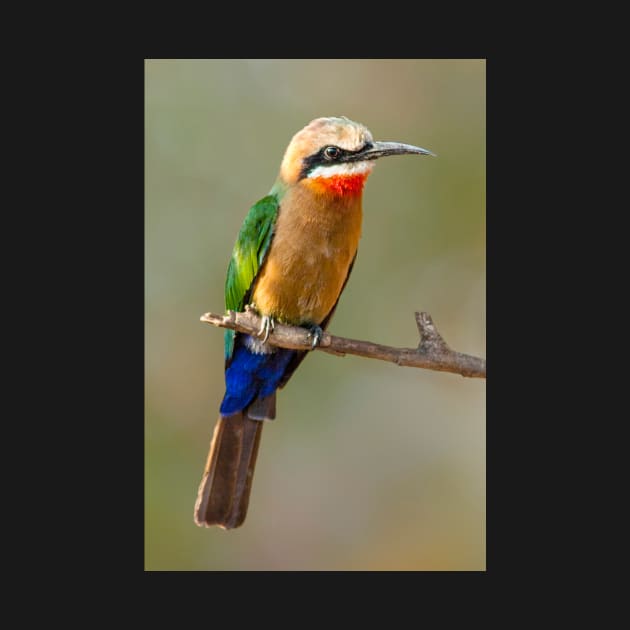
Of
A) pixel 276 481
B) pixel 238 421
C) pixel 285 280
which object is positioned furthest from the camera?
pixel 276 481

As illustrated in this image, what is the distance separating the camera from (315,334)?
3277 millimetres

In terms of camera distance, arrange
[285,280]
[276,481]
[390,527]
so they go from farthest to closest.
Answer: [276,481]
[390,527]
[285,280]

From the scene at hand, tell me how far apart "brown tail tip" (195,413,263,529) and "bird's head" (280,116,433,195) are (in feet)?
3.45

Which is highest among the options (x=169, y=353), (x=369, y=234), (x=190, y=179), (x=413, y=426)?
(x=190, y=179)

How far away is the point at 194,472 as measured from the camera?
4277 millimetres

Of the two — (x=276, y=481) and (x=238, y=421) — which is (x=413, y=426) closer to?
(x=276, y=481)

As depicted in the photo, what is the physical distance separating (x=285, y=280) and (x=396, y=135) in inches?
55.7

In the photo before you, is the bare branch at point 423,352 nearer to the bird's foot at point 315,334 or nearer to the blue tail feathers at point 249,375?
the bird's foot at point 315,334

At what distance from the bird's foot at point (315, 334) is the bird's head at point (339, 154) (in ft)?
1.70

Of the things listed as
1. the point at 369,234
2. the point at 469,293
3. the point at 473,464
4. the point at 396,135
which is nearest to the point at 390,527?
the point at 473,464

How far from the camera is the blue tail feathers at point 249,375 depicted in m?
3.48

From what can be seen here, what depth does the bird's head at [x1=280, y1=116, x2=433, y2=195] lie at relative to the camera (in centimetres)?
327

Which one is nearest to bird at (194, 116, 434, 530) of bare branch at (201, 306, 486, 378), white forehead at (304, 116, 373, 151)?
white forehead at (304, 116, 373, 151)

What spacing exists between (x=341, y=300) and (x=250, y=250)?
3.37ft
